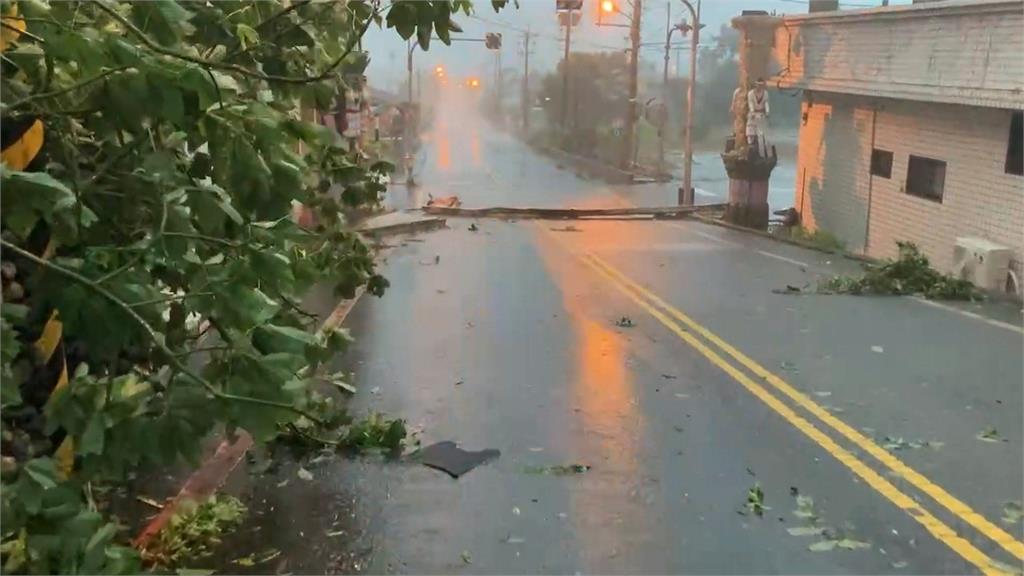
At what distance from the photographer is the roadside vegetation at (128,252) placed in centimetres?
288

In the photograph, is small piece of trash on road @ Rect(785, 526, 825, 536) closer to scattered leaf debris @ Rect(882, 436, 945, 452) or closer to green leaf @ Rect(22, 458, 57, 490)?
scattered leaf debris @ Rect(882, 436, 945, 452)

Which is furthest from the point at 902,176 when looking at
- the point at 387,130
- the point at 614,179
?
the point at 387,130

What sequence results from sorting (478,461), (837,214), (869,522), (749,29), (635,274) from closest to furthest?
1. (869,522)
2. (478,461)
3. (635,274)
4. (837,214)
5. (749,29)

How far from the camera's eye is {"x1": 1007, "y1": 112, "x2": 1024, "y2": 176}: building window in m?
16.6

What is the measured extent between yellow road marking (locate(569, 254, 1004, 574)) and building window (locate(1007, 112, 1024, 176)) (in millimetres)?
7858

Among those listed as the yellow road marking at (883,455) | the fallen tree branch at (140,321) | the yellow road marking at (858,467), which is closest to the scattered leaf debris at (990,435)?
the yellow road marking at (883,455)

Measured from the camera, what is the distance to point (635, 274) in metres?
17.0

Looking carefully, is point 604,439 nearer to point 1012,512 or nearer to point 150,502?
point 1012,512

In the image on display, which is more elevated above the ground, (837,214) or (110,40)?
(110,40)

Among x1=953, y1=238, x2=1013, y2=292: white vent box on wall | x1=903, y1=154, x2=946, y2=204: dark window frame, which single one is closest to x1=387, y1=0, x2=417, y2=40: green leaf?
x1=953, y1=238, x2=1013, y2=292: white vent box on wall

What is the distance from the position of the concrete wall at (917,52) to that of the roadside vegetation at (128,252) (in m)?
14.9

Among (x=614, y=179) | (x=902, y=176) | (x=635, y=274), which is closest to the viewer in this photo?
(x=635, y=274)

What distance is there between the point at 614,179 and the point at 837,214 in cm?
3102

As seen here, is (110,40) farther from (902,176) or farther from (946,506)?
(902,176)
